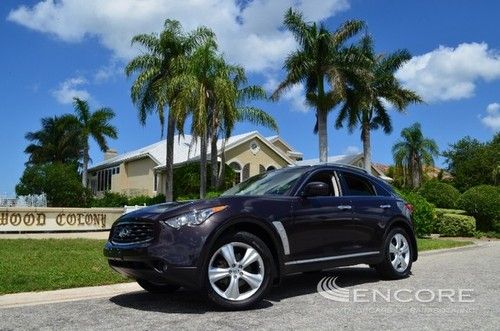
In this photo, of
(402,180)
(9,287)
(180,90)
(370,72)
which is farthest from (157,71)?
(402,180)

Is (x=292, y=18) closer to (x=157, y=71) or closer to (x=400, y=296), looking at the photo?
(x=157, y=71)

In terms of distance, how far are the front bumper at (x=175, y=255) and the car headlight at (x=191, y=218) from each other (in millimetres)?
47

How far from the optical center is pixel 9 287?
7047mm

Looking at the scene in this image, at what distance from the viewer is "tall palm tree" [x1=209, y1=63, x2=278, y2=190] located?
29359 millimetres

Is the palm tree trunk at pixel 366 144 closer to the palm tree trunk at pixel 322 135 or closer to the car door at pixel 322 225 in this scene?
the palm tree trunk at pixel 322 135

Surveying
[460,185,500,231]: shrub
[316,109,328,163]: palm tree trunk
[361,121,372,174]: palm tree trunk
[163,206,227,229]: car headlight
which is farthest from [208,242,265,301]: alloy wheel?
[361,121,372,174]: palm tree trunk

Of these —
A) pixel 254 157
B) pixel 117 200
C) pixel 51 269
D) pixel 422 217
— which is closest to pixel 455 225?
pixel 422 217

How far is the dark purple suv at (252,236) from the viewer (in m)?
5.61

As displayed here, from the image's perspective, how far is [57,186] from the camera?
39344 millimetres

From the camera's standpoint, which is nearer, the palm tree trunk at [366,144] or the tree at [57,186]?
the palm tree trunk at [366,144]

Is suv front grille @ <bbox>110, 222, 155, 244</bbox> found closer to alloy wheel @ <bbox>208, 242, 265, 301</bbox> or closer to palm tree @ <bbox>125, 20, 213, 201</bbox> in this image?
alloy wheel @ <bbox>208, 242, 265, 301</bbox>

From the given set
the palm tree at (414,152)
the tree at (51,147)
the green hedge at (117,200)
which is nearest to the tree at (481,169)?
the palm tree at (414,152)

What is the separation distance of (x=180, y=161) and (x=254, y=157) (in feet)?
18.9

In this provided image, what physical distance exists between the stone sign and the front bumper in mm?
14808
